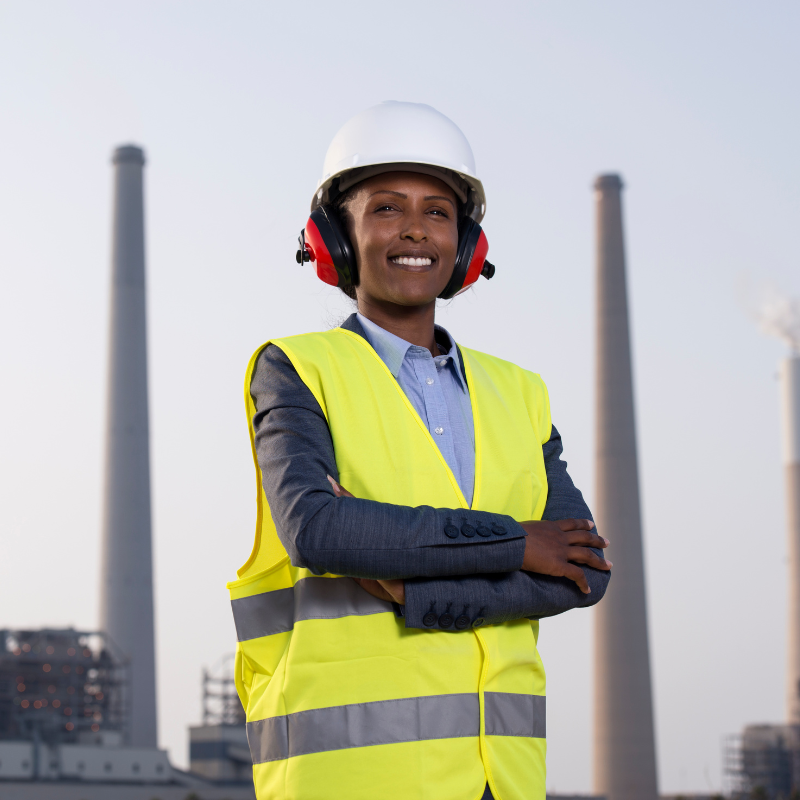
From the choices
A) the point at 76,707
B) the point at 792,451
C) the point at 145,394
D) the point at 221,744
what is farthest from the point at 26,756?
the point at 792,451

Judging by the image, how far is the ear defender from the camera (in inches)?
98.4

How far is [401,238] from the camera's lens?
2447mm

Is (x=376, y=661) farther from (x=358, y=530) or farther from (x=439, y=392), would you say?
(x=439, y=392)

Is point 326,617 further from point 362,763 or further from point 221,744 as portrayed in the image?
point 221,744

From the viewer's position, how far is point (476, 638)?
83.4 inches

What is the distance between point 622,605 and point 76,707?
17.4 meters

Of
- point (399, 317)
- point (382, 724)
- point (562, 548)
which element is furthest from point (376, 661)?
point (399, 317)

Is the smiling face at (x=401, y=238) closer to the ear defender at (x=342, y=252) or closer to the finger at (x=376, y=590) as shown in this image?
the ear defender at (x=342, y=252)

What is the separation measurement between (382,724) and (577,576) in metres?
0.47

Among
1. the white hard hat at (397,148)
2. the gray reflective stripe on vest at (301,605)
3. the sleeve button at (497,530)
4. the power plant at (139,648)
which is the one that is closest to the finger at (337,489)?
the gray reflective stripe on vest at (301,605)

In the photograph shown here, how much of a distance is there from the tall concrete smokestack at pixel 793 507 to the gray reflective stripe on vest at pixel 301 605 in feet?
158

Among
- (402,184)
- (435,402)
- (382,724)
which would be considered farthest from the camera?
(402,184)

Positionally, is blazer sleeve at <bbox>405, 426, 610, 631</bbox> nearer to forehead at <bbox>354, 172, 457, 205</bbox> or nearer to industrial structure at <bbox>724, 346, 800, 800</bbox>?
forehead at <bbox>354, 172, 457, 205</bbox>

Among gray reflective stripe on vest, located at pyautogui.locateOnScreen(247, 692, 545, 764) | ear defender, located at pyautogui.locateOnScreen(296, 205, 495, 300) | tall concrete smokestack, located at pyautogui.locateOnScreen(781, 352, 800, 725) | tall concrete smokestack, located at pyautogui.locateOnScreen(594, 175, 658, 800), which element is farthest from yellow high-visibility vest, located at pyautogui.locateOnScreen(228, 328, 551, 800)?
tall concrete smokestack, located at pyautogui.locateOnScreen(781, 352, 800, 725)
